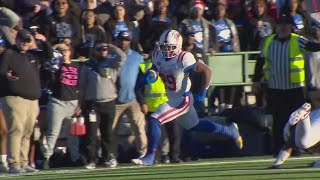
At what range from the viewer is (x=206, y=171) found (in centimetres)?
1191

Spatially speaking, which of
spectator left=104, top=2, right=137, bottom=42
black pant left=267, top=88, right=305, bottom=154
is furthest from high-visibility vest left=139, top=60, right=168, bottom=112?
black pant left=267, top=88, right=305, bottom=154

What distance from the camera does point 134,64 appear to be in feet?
46.2

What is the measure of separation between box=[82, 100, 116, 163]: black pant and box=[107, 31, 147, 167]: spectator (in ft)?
0.70

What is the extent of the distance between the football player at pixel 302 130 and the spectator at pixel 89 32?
3466 millimetres

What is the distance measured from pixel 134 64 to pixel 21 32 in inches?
66.4

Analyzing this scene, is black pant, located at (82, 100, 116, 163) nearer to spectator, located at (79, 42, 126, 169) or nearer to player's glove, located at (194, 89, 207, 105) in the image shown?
spectator, located at (79, 42, 126, 169)

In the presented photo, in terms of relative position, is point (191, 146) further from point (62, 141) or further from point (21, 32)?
point (21, 32)

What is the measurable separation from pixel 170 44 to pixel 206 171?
1844 millimetres

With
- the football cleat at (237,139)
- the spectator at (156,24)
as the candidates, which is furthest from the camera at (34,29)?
the football cleat at (237,139)

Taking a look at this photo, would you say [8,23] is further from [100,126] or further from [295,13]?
[295,13]

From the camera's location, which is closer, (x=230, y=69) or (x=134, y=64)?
(x=134, y=64)

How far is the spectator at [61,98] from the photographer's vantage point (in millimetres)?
13570

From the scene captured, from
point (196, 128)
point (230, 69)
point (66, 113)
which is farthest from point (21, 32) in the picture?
point (230, 69)

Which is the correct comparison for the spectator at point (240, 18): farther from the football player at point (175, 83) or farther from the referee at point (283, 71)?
the football player at point (175, 83)
